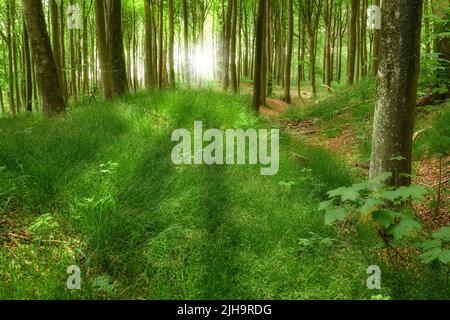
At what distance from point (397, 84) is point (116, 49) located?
7058mm

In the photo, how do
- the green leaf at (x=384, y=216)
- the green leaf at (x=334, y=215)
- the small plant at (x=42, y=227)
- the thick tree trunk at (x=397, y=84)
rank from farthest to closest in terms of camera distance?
the thick tree trunk at (x=397, y=84) → the small plant at (x=42, y=227) → the green leaf at (x=384, y=216) → the green leaf at (x=334, y=215)

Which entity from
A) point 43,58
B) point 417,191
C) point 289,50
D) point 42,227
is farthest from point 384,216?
point 289,50

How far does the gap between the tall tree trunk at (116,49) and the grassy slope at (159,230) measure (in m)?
3.95

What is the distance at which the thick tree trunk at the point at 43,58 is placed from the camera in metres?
7.84

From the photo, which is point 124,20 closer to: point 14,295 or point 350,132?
point 350,132

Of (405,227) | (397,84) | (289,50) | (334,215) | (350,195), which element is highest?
(289,50)

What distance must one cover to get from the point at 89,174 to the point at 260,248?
2114 millimetres

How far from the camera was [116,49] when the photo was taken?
9602mm

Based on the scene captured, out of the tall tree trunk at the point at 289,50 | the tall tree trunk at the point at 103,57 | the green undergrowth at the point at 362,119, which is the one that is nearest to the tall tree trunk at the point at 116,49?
the tall tree trunk at the point at 103,57

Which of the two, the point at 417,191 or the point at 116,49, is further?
the point at 116,49

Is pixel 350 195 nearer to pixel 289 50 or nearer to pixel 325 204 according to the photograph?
pixel 325 204

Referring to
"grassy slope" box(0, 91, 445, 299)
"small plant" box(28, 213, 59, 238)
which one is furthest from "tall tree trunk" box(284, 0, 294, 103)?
"small plant" box(28, 213, 59, 238)

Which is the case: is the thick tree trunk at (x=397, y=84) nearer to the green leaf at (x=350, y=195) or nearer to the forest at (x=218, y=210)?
the forest at (x=218, y=210)

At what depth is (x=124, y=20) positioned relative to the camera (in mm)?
27000
